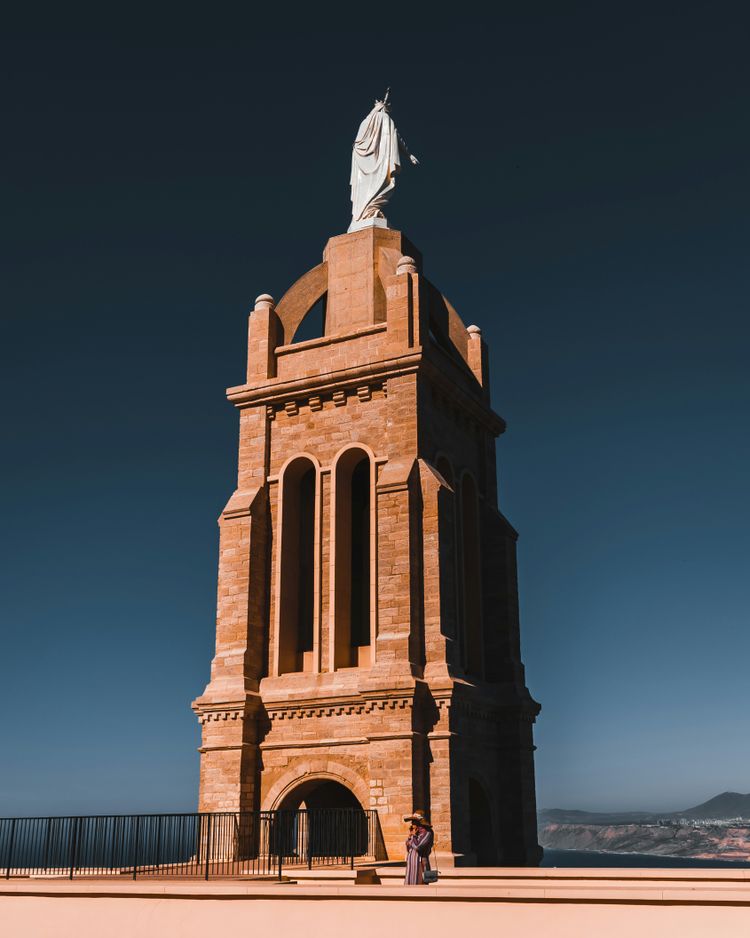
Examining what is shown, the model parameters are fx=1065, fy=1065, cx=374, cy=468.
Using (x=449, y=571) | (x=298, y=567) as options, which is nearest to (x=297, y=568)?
(x=298, y=567)

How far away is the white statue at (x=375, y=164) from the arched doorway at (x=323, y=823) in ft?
55.8

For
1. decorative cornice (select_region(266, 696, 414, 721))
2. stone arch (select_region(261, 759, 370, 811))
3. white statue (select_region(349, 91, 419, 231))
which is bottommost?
stone arch (select_region(261, 759, 370, 811))

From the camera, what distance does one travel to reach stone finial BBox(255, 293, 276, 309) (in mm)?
32312

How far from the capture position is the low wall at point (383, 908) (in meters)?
13.2

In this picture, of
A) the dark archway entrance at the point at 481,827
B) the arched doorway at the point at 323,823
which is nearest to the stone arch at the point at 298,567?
the arched doorway at the point at 323,823

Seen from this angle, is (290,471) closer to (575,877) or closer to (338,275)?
(338,275)

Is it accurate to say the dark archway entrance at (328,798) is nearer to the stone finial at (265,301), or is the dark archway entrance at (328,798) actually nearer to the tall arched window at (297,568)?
the tall arched window at (297,568)

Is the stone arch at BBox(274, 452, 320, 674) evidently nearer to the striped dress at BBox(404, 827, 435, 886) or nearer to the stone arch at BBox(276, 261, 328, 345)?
the stone arch at BBox(276, 261, 328, 345)

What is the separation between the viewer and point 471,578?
31.3 meters

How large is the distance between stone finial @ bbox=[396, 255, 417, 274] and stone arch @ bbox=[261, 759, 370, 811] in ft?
44.3

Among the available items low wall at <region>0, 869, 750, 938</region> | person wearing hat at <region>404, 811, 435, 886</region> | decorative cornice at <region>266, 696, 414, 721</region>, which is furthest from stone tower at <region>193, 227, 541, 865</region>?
low wall at <region>0, 869, 750, 938</region>

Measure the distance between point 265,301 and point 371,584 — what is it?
9.77 metres

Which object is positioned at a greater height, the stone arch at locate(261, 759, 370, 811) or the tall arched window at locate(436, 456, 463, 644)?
the tall arched window at locate(436, 456, 463, 644)

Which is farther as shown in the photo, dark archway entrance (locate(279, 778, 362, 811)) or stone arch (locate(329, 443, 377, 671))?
dark archway entrance (locate(279, 778, 362, 811))
